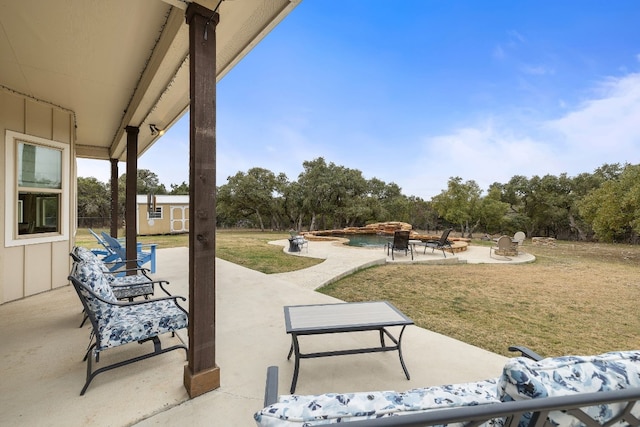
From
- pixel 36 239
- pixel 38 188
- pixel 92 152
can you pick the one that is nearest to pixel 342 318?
pixel 36 239

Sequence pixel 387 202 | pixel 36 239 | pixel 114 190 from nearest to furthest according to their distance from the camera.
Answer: pixel 36 239
pixel 114 190
pixel 387 202

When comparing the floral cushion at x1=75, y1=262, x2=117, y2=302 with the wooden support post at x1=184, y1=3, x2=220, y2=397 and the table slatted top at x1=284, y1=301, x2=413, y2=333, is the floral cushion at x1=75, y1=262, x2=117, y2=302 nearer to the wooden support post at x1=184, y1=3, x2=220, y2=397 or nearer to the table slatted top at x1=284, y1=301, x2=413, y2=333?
the wooden support post at x1=184, y1=3, x2=220, y2=397

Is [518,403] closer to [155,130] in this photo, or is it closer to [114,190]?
[155,130]

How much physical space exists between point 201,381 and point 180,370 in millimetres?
481

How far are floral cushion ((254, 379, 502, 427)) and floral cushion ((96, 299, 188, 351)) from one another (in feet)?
6.14

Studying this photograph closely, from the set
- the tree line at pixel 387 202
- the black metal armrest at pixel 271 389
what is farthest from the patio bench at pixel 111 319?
the tree line at pixel 387 202

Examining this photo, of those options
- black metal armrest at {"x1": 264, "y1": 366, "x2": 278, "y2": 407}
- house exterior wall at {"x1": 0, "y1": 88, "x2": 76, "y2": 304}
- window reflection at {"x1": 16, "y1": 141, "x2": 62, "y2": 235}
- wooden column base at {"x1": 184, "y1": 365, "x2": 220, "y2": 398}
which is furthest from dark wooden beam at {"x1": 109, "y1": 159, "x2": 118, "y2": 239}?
black metal armrest at {"x1": 264, "y1": 366, "x2": 278, "y2": 407}

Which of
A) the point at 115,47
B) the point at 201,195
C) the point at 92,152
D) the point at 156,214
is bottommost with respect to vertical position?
the point at 201,195

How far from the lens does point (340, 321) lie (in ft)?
7.57

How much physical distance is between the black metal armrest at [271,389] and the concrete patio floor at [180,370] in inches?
28.3

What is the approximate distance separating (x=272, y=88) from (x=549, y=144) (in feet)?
66.1

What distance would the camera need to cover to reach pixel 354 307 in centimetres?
263

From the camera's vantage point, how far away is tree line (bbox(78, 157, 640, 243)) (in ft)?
65.7

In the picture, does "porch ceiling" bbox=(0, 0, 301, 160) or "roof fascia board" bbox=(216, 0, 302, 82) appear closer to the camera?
"roof fascia board" bbox=(216, 0, 302, 82)
